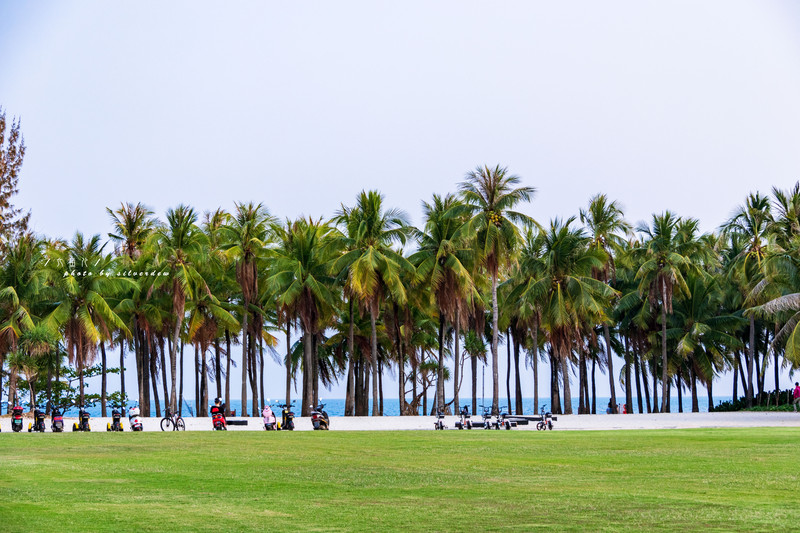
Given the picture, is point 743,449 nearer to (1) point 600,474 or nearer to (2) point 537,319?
(1) point 600,474

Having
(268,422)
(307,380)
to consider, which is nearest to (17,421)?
(268,422)

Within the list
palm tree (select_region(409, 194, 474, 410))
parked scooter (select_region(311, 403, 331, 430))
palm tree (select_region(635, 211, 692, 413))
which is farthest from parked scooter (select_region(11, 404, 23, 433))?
palm tree (select_region(635, 211, 692, 413))

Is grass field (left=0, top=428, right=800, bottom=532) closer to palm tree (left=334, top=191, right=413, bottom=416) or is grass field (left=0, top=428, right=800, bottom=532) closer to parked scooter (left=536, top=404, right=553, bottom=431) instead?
parked scooter (left=536, top=404, right=553, bottom=431)

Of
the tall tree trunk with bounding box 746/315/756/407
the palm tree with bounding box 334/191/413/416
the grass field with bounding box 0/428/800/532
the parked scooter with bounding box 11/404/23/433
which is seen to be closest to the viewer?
the grass field with bounding box 0/428/800/532

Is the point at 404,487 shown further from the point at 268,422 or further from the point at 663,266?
the point at 663,266

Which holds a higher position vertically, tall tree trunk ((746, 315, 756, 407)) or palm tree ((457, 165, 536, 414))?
palm tree ((457, 165, 536, 414))

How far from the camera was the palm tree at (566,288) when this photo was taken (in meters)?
48.9

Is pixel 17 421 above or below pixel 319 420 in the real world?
above

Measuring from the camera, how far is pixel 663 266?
5119cm

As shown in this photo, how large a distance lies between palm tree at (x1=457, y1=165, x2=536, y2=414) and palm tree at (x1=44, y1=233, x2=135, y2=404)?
1917 centimetres

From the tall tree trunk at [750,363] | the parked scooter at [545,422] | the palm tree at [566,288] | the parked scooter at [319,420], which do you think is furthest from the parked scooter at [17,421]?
the tall tree trunk at [750,363]

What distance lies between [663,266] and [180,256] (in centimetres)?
2664

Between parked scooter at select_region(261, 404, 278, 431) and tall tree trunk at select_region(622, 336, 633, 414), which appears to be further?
tall tree trunk at select_region(622, 336, 633, 414)

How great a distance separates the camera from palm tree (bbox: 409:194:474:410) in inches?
1885
